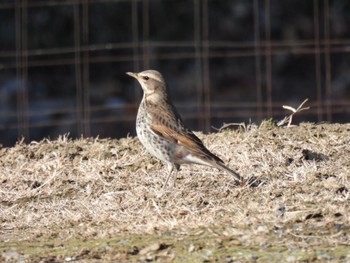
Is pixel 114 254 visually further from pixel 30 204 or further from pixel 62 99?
pixel 62 99

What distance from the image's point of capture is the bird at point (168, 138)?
8742 mm

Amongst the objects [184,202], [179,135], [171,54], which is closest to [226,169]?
[184,202]

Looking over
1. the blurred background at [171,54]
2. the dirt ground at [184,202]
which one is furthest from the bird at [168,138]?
the blurred background at [171,54]

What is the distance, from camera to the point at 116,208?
8.23m

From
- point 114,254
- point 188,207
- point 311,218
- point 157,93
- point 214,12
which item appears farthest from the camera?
point 214,12

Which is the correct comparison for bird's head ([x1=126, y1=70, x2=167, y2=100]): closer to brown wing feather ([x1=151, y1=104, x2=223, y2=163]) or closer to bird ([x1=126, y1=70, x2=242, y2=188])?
bird ([x1=126, y1=70, x2=242, y2=188])

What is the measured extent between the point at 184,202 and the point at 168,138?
1.06m

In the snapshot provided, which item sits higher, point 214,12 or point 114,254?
point 214,12

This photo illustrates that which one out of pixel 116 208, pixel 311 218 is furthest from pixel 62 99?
pixel 311 218

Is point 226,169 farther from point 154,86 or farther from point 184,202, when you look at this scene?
point 154,86

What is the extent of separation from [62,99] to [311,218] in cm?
984

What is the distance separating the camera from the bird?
8.74 meters

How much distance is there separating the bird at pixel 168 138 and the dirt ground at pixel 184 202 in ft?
0.58

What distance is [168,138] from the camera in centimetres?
Answer: 904
